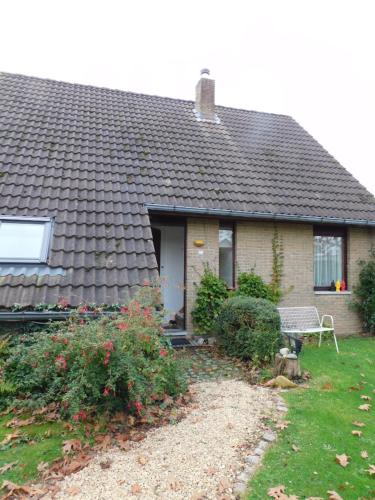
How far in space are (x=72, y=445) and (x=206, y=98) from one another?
1209 centimetres

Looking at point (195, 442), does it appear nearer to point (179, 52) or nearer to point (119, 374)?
point (119, 374)

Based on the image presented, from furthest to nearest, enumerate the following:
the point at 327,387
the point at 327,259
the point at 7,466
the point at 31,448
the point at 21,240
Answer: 1. the point at 327,259
2. the point at 21,240
3. the point at 327,387
4. the point at 31,448
5. the point at 7,466

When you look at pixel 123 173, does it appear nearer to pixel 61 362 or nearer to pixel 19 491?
pixel 61 362

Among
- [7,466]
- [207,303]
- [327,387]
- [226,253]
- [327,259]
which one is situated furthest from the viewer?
[327,259]

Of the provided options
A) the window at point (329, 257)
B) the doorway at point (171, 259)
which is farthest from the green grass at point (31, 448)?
the window at point (329, 257)

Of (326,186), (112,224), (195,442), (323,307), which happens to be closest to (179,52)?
(326,186)

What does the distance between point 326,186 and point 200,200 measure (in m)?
4.67

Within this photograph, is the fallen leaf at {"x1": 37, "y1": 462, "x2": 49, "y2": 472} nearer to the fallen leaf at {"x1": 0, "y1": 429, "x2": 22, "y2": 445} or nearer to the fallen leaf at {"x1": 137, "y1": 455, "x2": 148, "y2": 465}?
the fallen leaf at {"x1": 0, "y1": 429, "x2": 22, "y2": 445}

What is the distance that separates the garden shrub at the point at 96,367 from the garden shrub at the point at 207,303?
364 cm

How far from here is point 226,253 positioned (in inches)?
388

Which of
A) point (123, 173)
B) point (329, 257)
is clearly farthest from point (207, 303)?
point (329, 257)

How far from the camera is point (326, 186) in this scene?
37.0 ft

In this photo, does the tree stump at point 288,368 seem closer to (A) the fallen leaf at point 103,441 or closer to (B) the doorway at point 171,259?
(A) the fallen leaf at point 103,441

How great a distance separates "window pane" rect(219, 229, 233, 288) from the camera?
9.81 m
